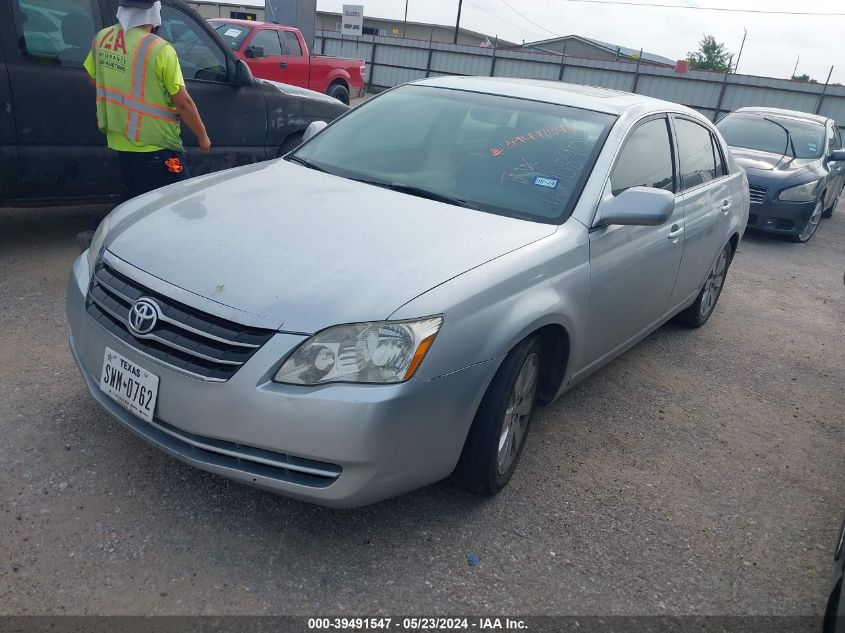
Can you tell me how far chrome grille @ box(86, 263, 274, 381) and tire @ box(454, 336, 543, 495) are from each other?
0.87 metres

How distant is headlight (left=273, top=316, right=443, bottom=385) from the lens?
234cm

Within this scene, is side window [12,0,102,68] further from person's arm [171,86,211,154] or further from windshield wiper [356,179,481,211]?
windshield wiper [356,179,481,211]

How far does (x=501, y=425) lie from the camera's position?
278 cm

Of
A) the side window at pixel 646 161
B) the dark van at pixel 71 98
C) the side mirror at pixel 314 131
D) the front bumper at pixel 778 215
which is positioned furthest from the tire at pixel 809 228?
the side mirror at pixel 314 131

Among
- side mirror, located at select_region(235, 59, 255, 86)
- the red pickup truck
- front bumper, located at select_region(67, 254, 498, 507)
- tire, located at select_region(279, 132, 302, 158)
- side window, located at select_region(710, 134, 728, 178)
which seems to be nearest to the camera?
front bumper, located at select_region(67, 254, 498, 507)

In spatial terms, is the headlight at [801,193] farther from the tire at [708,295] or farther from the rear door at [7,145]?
the rear door at [7,145]

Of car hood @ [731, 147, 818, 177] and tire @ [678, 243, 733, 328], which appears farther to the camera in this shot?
car hood @ [731, 147, 818, 177]

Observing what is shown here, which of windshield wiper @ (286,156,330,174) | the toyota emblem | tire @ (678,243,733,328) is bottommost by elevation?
tire @ (678,243,733,328)

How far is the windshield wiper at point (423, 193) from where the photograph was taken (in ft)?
10.8

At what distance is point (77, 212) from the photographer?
253 inches

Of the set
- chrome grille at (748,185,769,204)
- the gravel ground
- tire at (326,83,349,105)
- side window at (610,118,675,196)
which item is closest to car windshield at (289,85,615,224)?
side window at (610,118,675,196)

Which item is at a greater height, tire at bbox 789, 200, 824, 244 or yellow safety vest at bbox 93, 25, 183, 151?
yellow safety vest at bbox 93, 25, 183, 151

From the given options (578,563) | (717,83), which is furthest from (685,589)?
(717,83)

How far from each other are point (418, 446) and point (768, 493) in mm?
1926
